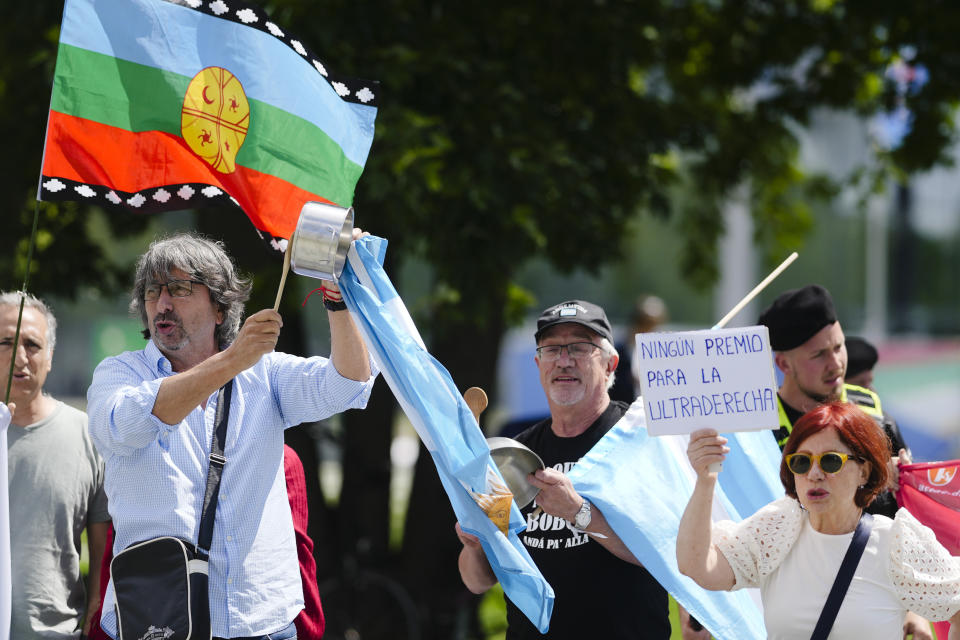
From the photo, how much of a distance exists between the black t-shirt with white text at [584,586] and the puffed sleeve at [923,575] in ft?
2.56

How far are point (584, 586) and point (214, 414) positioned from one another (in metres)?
1.20

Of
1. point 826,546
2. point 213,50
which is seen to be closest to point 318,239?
point 213,50

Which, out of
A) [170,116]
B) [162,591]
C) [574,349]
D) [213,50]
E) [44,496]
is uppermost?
[213,50]

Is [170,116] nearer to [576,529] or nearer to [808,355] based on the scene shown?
[576,529]

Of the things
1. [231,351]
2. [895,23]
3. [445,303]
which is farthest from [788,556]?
[895,23]

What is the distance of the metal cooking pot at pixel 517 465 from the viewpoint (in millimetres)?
3242

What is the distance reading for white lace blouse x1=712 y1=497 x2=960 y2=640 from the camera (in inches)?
118

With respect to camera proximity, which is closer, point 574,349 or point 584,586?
point 584,586

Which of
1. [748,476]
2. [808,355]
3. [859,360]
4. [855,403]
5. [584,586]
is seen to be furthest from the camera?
[859,360]

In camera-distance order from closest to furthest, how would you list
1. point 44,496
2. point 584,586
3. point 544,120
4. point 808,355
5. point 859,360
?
point 584,586
point 44,496
point 808,355
point 859,360
point 544,120

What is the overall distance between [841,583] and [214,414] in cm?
173

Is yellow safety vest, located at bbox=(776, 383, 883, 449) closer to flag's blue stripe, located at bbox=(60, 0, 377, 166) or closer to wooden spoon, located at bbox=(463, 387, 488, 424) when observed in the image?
wooden spoon, located at bbox=(463, 387, 488, 424)

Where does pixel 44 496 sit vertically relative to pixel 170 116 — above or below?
below

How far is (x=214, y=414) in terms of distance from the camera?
319 centimetres
